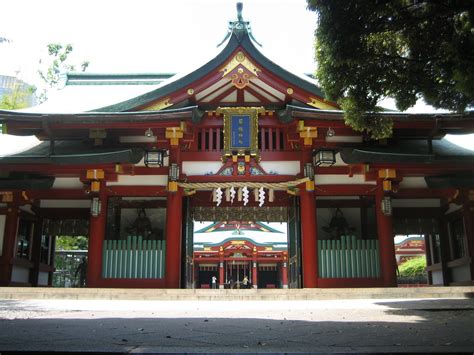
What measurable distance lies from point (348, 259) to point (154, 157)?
6.36 meters

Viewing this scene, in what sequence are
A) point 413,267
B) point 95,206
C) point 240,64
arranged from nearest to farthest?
point 95,206, point 240,64, point 413,267

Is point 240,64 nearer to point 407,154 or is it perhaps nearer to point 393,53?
point 407,154

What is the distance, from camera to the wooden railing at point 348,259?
1422 centimetres

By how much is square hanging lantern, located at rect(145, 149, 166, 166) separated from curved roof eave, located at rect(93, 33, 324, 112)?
1521 millimetres

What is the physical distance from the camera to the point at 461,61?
5500 millimetres

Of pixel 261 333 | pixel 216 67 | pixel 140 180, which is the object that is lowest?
pixel 261 333

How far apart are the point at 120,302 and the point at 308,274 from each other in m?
5.57

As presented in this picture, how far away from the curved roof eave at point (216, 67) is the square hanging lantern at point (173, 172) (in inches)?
82.7

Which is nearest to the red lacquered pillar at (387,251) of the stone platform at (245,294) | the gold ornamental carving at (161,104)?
the stone platform at (245,294)

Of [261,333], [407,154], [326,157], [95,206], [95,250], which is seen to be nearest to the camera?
[261,333]

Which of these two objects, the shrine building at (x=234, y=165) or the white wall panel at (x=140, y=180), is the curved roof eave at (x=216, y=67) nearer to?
the shrine building at (x=234, y=165)

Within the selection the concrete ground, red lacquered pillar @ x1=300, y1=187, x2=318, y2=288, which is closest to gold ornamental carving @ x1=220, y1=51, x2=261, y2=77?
red lacquered pillar @ x1=300, y1=187, x2=318, y2=288

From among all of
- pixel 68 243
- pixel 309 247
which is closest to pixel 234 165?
pixel 309 247

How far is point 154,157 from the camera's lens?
14234 mm
